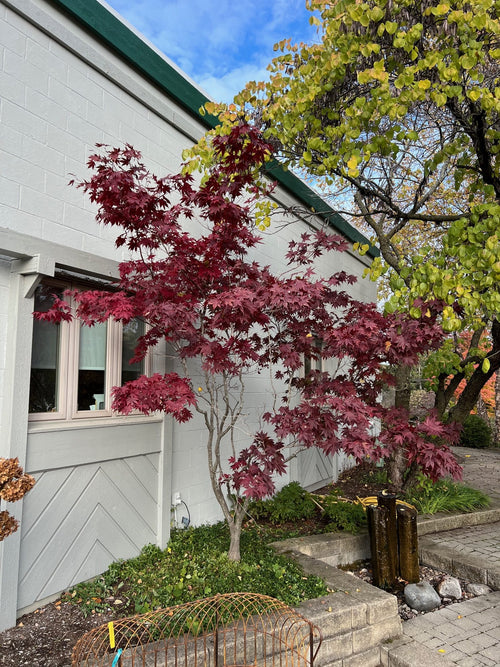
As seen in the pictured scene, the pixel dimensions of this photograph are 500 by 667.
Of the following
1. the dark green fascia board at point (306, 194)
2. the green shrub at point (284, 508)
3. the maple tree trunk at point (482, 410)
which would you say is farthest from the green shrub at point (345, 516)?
the maple tree trunk at point (482, 410)

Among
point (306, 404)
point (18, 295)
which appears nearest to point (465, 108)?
point (306, 404)

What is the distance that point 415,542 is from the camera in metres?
4.02

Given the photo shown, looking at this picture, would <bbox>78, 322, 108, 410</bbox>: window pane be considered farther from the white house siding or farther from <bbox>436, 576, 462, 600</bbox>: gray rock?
<bbox>436, 576, 462, 600</bbox>: gray rock

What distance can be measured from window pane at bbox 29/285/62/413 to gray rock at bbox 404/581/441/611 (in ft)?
10.7

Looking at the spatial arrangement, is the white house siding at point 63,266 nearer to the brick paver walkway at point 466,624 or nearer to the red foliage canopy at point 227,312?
the red foliage canopy at point 227,312

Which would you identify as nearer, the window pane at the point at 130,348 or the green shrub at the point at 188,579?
the green shrub at the point at 188,579

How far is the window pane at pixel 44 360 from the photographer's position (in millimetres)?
3250

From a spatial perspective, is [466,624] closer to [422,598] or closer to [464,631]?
[464,631]

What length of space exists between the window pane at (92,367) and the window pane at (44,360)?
0.22m

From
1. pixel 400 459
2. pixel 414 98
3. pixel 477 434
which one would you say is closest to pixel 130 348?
pixel 414 98

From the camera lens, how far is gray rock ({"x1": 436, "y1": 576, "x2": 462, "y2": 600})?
12.9ft

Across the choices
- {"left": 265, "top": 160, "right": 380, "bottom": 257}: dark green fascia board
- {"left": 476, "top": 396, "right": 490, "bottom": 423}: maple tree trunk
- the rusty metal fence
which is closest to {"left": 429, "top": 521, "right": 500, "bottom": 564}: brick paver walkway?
the rusty metal fence

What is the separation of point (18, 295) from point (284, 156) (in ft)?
12.3

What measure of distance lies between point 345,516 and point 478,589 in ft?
4.44
